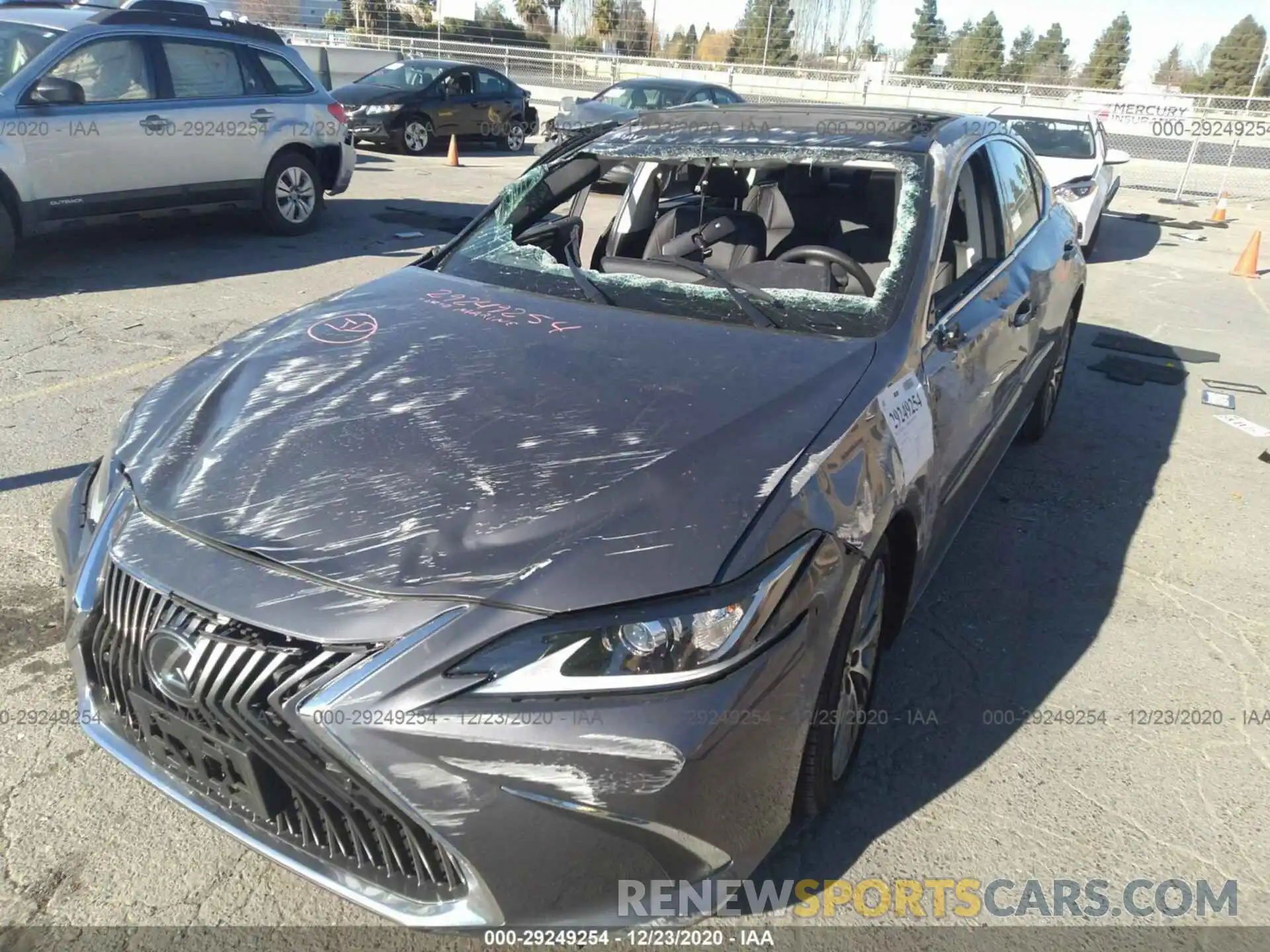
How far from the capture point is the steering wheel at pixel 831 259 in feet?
10.6

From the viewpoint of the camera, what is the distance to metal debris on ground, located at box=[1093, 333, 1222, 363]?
7.30m

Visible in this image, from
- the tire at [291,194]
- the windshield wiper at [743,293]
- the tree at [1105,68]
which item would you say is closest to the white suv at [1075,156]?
the tire at [291,194]

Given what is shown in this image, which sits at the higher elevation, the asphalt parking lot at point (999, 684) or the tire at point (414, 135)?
the tire at point (414, 135)

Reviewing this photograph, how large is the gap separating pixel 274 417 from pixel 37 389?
11.4 ft

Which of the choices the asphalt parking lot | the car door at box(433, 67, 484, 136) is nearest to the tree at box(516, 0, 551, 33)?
the car door at box(433, 67, 484, 136)

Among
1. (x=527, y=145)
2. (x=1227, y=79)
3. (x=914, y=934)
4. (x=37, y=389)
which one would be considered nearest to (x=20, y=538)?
(x=37, y=389)

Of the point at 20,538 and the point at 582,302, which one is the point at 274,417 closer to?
the point at 582,302

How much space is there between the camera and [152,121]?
757 cm

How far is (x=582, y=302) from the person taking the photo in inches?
120

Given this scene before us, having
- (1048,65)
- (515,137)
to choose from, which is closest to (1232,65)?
(1048,65)

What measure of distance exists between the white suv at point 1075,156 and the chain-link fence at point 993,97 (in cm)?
621

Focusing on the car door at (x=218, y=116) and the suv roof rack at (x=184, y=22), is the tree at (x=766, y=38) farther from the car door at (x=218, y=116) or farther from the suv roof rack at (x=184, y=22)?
the car door at (x=218, y=116)

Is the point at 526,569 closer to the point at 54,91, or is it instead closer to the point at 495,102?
the point at 54,91

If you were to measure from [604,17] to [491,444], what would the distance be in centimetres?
5193
